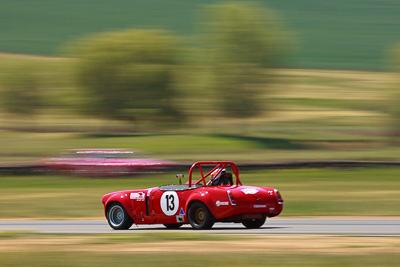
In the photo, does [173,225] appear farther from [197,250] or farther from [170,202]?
[197,250]

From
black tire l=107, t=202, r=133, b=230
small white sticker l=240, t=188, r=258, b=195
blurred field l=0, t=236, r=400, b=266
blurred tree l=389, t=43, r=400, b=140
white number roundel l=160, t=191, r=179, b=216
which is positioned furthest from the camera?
blurred tree l=389, t=43, r=400, b=140

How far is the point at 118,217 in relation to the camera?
14742 millimetres

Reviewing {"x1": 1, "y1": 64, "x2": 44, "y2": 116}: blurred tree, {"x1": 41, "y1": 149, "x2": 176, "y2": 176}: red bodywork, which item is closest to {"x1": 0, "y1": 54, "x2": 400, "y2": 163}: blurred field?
{"x1": 1, "y1": 64, "x2": 44, "y2": 116}: blurred tree

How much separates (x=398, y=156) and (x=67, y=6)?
6875 centimetres

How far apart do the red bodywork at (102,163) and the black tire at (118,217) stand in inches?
584

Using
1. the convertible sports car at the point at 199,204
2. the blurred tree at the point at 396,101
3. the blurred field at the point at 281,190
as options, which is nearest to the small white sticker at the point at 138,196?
the convertible sports car at the point at 199,204

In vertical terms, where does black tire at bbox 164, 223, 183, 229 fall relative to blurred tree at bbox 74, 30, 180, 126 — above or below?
below

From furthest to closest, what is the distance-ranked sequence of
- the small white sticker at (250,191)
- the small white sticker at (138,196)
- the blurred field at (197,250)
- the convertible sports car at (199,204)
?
1. the small white sticker at (138,196)
2. the small white sticker at (250,191)
3. the convertible sports car at (199,204)
4. the blurred field at (197,250)

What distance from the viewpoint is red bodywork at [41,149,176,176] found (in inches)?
1171

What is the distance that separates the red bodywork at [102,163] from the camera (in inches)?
1171

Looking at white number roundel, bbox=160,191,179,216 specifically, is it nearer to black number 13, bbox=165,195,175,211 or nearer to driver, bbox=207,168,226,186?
black number 13, bbox=165,195,175,211

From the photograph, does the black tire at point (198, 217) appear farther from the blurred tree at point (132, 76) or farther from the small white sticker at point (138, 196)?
the blurred tree at point (132, 76)

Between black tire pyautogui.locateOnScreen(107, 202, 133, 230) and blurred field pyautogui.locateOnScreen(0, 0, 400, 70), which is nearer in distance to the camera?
black tire pyautogui.locateOnScreen(107, 202, 133, 230)

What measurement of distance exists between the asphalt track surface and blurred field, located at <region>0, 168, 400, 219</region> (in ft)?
8.35
